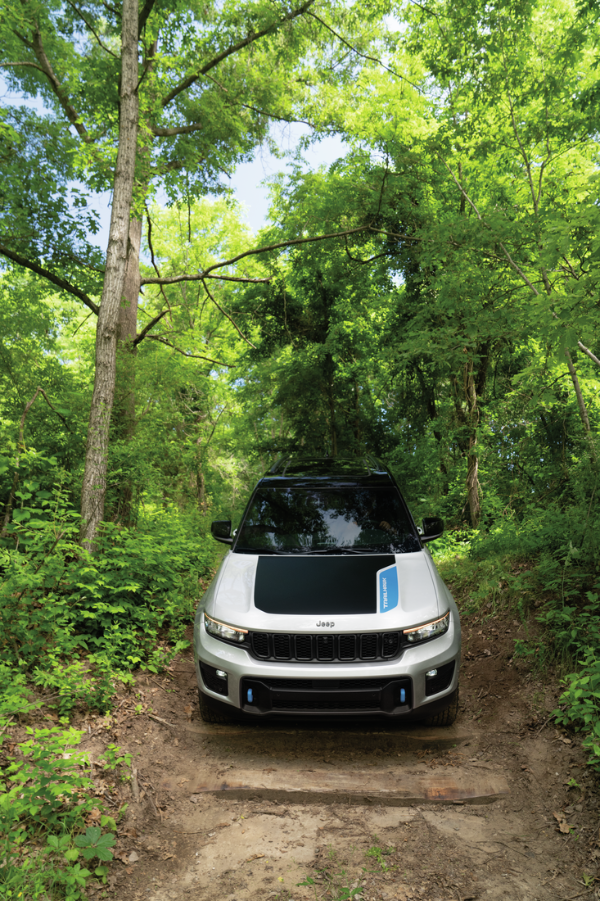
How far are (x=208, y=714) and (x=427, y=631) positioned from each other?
70.2 inches

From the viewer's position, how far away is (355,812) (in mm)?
3166

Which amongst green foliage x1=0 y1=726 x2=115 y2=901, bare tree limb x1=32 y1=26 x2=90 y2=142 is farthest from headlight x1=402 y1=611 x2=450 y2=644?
bare tree limb x1=32 y1=26 x2=90 y2=142

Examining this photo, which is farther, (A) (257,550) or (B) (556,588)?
(B) (556,588)

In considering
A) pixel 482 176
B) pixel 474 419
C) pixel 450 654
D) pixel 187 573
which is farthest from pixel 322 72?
pixel 450 654

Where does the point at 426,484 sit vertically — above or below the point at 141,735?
above

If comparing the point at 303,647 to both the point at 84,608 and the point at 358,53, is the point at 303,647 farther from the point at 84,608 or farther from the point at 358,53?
the point at 358,53

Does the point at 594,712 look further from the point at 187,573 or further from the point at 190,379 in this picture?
the point at 190,379

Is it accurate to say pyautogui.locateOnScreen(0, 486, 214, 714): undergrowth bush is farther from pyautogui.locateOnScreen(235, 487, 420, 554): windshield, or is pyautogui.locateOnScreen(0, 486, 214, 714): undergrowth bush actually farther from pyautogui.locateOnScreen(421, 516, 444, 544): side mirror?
pyautogui.locateOnScreen(421, 516, 444, 544): side mirror

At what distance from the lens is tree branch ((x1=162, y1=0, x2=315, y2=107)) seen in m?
9.81

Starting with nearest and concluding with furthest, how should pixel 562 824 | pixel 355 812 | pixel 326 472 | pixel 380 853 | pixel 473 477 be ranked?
pixel 380 853, pixel 562 824, pixel 355 812, pixel 326 472, pixel 473 477

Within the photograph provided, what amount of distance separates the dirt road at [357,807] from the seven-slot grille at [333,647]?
2.26ft

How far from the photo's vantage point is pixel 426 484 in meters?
13.2

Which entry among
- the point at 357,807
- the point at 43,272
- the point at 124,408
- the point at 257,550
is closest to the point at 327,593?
the point at 257,550

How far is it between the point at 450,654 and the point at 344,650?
29.9 inches
